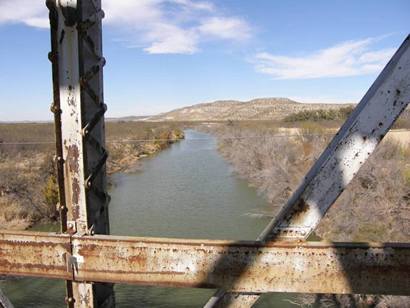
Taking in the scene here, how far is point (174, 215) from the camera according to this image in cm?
1830

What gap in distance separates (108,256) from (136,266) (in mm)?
108

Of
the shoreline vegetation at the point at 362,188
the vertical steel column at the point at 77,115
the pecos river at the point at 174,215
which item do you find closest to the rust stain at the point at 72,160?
the vertical steel column at the point at 77,115

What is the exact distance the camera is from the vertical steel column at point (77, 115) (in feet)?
4.67

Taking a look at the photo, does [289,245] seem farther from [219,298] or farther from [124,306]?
[124,306]

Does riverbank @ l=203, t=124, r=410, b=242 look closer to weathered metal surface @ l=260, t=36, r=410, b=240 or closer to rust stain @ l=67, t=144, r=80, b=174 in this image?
weathered metal surface @ l=260, t=36, r=410, b=240

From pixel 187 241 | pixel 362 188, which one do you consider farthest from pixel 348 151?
pixel 362 188

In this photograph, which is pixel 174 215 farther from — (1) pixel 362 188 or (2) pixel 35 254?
(2) pixel 35 254

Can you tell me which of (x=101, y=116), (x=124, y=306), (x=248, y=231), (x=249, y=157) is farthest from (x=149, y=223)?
(x=101, y=116)

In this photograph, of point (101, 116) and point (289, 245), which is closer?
point (289, 245)

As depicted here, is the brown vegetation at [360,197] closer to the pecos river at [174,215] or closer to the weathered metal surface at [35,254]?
the pecos river at [174,215]

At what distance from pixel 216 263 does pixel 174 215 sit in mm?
17119

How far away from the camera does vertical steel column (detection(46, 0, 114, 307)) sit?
1.42 meters

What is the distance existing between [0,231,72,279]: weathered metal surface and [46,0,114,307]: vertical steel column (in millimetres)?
40

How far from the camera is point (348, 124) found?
1.34m
